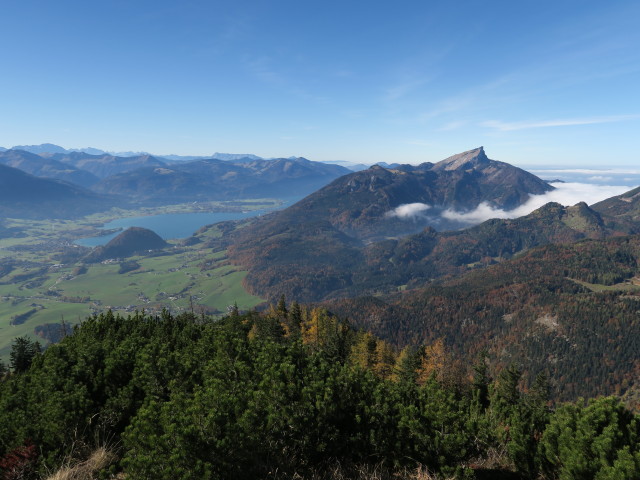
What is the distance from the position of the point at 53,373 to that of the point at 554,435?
2901 centimetres

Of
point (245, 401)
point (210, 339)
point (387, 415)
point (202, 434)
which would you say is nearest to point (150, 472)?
point (202, 434)

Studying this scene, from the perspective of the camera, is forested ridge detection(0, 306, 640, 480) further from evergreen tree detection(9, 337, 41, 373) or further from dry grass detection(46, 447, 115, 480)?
evergreen tree detection(9, 337, 41, 373)

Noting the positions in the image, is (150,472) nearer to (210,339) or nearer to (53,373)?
(53,373)

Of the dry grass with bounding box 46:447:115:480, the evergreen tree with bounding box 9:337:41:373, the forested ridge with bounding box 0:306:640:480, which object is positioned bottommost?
the evergreen tree with bounding box 9:337:41:373

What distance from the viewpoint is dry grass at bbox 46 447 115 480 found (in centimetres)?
1535

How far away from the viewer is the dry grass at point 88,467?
50.4ft

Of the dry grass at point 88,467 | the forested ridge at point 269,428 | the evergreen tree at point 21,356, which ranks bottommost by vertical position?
the evergreen tree at point 21,356

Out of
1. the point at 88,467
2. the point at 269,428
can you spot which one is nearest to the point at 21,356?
the point at 88,467

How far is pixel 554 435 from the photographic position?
16.6 m

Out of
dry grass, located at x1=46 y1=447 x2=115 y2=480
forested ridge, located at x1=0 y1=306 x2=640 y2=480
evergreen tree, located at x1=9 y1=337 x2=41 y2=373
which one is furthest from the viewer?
evergreen tree, located at x1=9 y1=337 x2=41 y2=373

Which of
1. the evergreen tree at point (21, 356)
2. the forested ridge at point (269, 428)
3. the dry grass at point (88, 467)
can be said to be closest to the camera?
the forested ridge at point (269, 428)

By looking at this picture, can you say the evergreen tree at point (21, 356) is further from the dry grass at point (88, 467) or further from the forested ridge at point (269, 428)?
the dry grass at point (88, 467)

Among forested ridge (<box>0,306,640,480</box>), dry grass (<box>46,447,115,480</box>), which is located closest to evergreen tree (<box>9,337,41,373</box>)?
forested ridge (<box>0,306,640,480</box>)

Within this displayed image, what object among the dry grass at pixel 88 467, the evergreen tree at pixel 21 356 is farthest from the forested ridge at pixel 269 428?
the evergreen tree at pixel 21 356
